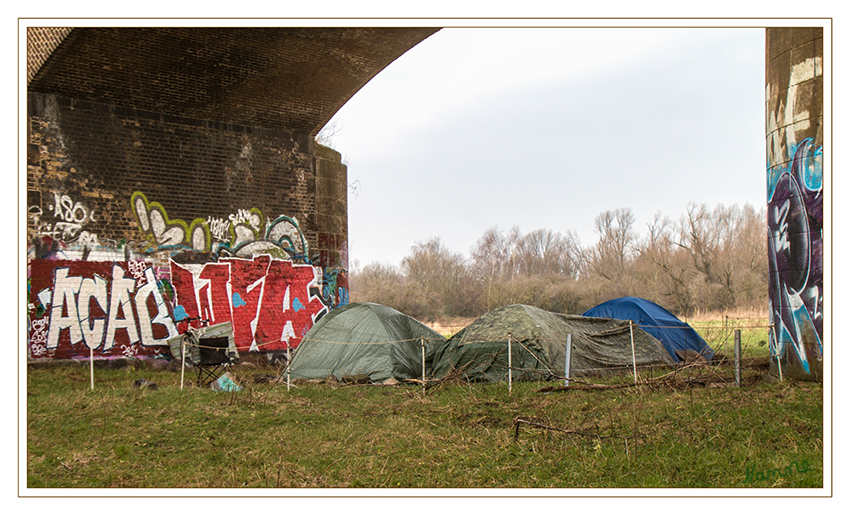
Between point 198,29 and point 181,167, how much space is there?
3298 mm

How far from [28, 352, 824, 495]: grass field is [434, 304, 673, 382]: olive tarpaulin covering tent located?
113 centimetres

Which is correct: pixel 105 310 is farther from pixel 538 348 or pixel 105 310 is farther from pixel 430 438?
pixel 430 438

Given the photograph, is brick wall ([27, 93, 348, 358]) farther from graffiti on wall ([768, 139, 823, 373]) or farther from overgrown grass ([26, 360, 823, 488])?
graffiti on wall ([768, 139, 823, 373])

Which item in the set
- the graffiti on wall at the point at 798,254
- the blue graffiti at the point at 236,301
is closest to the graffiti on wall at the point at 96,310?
the blue graffiti at the point at 236,301

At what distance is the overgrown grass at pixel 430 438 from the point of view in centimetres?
566

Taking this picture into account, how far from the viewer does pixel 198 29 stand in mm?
11727

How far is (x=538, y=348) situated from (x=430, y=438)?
16.4 feet

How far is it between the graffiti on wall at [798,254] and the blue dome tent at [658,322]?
375 centimetres

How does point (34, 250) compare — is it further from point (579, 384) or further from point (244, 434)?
point (579, 384)

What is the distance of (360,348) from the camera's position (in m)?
12.3

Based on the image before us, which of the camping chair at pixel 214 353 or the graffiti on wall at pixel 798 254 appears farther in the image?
the camping chair at pixel 214 353

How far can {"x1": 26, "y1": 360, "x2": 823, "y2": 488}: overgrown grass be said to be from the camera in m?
5.66

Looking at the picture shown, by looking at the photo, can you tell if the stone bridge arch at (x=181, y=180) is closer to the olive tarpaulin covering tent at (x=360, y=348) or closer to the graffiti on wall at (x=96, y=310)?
the graffiti on wall at (x=96, y=310)

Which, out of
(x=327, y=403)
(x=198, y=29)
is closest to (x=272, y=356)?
(x=327, y=403)
